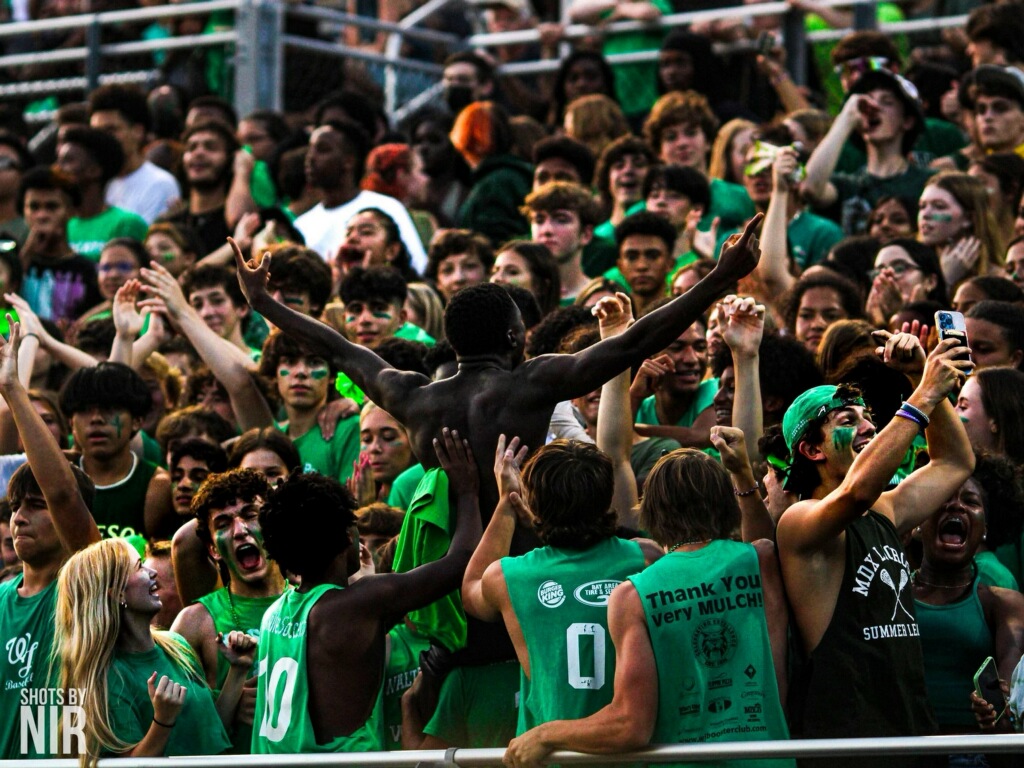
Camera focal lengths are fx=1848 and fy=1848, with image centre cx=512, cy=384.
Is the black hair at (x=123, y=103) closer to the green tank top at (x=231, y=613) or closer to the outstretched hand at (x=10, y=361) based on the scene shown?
the outstretched hand at (x=10, y=361)

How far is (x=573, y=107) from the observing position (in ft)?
42.3

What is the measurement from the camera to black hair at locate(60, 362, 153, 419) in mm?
8641

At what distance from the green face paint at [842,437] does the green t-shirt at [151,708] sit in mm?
2243

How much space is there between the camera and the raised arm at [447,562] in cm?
609

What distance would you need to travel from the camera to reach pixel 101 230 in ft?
41.7

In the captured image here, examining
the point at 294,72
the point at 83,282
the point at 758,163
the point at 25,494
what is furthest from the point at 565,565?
the point at 294,72

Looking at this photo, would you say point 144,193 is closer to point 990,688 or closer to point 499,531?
point 499,531

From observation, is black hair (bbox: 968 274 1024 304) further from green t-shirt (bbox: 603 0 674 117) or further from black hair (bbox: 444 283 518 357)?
green t-shirt (bbox: 603 0 674 117)

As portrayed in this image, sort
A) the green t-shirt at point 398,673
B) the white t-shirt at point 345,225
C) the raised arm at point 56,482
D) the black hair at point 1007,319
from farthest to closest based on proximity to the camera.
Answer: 1. the white t-shirt at point 345,225
2. the black hair at point 1007,319
3. the raised arm at point 56,482
4. the green t-shirt at point 398,673

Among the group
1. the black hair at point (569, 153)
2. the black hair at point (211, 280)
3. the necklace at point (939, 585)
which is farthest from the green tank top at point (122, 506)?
the black hair at point (569, 153)

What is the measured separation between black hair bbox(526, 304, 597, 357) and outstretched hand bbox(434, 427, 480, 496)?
196cm

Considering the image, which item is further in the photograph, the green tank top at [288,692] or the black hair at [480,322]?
the black hair at [480,322]

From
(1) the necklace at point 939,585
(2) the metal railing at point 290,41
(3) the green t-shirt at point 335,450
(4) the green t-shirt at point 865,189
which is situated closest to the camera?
(1) the necklace at point 939,585

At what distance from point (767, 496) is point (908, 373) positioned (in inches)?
30.8
